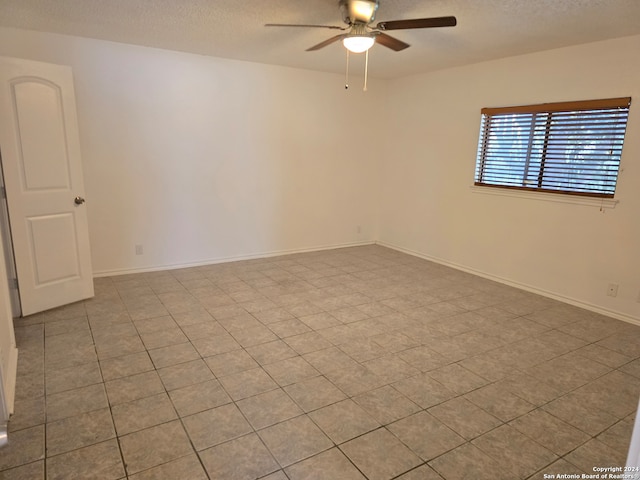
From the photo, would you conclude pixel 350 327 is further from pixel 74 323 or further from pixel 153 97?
pixel 153 97

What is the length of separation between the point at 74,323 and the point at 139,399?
1352 millimetres

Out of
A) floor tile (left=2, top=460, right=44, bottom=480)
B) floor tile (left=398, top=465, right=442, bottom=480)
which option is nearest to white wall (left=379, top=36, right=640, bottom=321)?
floor tile (left=398, top=465, right=442, bottom=480)

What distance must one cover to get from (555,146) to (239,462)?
153 inches

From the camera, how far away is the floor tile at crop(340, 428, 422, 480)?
5.88 feet

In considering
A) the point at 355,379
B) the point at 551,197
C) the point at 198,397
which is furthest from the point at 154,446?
the point at 551,197

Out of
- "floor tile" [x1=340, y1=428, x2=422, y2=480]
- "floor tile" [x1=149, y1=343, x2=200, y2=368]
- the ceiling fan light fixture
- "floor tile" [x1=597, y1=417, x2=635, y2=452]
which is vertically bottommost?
"floor tile" [x1=340, y1=428, x2=422, y2=480]

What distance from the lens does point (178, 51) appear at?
14.1ft

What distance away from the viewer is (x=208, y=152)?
471cm

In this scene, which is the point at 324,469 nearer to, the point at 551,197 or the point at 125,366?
the point at 125,366

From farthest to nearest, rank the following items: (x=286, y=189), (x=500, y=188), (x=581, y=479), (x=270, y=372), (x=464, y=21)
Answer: (x=286, y=189) < (x=500, y=188) < (x=464, y=21) < (x=270, y=372) < (x=581, y=479)

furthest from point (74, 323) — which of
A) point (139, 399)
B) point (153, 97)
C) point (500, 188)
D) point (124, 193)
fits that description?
point (500, 188)

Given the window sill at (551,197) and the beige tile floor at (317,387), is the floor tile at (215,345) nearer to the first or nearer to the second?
the beige tile floor at (317,387)

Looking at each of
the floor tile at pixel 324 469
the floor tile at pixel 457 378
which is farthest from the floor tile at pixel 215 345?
the floor tile at pixel 457 378

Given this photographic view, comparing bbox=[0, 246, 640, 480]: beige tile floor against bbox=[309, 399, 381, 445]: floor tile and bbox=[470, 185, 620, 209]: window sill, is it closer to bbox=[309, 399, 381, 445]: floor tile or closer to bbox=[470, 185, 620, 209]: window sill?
bbox=[309, 399, 381, 445]: floor tile
